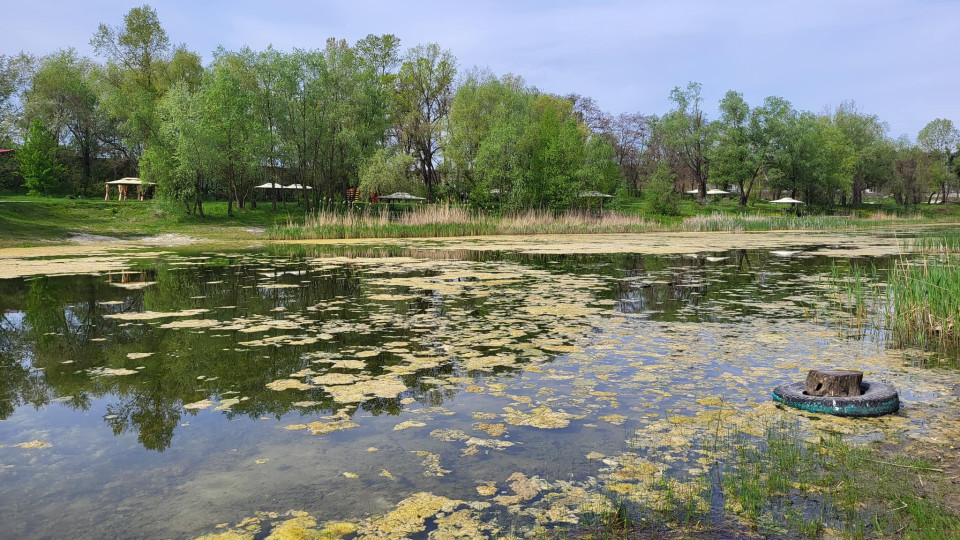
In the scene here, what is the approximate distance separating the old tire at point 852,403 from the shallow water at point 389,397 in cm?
12

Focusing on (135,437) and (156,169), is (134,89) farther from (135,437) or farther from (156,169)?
(135,437)

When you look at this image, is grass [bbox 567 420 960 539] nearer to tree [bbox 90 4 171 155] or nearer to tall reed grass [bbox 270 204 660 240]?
tall reed grass [bbox 270 204 660 240]

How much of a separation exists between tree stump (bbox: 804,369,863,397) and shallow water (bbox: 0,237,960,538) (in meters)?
0.30

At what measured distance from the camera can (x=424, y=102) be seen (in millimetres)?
45469

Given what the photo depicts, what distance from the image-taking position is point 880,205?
6300cm

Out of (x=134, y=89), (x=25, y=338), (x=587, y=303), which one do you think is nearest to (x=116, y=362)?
(x=25, y=338)

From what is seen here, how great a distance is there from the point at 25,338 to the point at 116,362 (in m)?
1.98

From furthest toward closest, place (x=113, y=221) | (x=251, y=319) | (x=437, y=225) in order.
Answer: (x=113, y=221), (x=437, y=225), (x=251, y=319)

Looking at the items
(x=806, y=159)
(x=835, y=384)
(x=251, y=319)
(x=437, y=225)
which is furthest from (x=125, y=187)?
(x=806, y=159)

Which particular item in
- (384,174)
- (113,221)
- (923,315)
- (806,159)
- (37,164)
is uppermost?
(806,159)

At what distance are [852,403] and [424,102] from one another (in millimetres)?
43861

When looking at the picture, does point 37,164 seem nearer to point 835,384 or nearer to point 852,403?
point 835,384

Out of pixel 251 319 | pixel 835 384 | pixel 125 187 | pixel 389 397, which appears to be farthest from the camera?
pixel 125 187

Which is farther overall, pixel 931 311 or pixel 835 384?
pixel 931 311
